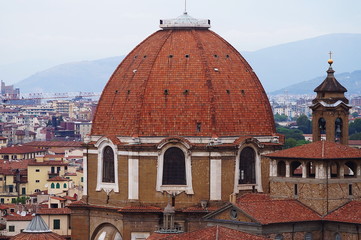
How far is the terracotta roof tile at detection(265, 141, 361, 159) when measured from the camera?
67.4m

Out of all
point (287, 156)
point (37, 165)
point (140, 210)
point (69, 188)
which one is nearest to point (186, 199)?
point (140, 210)

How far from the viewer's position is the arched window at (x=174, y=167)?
7381cm

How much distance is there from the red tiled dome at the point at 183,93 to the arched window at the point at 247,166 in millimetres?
978

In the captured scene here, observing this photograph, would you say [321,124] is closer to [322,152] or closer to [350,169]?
[350,169]

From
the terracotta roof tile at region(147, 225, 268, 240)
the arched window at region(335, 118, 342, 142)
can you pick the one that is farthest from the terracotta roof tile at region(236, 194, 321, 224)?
the arched window at region(335, 118, 342, 142)

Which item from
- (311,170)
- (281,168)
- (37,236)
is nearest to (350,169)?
(311,170)

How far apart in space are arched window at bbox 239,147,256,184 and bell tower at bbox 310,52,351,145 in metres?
3.25

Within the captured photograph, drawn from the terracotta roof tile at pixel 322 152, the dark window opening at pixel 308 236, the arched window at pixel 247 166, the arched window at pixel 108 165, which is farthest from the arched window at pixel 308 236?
the arched window at pixel 108 165

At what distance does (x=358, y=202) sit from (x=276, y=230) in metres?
4.38

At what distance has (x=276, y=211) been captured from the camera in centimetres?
6625

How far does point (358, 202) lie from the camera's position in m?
67.3

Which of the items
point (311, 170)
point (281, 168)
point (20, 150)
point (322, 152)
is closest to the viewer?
point (322, 152)

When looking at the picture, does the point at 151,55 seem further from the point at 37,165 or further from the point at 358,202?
the point at 37,165

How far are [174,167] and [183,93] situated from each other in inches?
142
